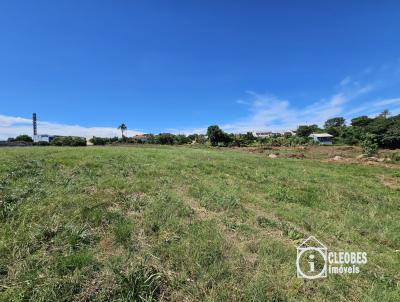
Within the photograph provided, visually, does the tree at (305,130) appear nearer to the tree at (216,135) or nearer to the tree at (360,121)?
the tree at (360,121)

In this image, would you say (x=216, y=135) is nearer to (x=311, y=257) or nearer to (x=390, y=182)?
(x=390, y=182)

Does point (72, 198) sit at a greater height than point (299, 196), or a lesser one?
greater

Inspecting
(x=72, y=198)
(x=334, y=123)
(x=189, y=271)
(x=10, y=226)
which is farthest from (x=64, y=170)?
(x=334, y=123)

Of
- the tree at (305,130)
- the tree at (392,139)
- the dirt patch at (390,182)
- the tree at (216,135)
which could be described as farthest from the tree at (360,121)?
the dirt patch at (390,182)

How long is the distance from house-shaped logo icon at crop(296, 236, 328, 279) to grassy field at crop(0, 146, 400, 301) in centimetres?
10

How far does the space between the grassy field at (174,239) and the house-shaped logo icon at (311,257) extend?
0.34 feet

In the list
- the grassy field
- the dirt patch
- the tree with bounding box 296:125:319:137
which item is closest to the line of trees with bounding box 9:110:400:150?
the tree with bounding box 296:125:319:137

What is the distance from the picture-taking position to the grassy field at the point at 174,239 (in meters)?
2.82

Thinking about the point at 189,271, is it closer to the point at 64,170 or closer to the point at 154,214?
the point at 154,214

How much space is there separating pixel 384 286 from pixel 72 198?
526cm

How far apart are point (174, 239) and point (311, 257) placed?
204cm

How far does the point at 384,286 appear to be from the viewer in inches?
122

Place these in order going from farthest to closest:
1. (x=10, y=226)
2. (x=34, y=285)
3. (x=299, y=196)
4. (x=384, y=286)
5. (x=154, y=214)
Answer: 1. (x=299, y=196)
2. (x=154, y=214)
3. (x=10, y=226)
4. (x=384, y=286)
5. (x=34, y=285)

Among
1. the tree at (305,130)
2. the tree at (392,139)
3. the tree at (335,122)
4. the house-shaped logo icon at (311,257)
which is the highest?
the tree at (335,122)
